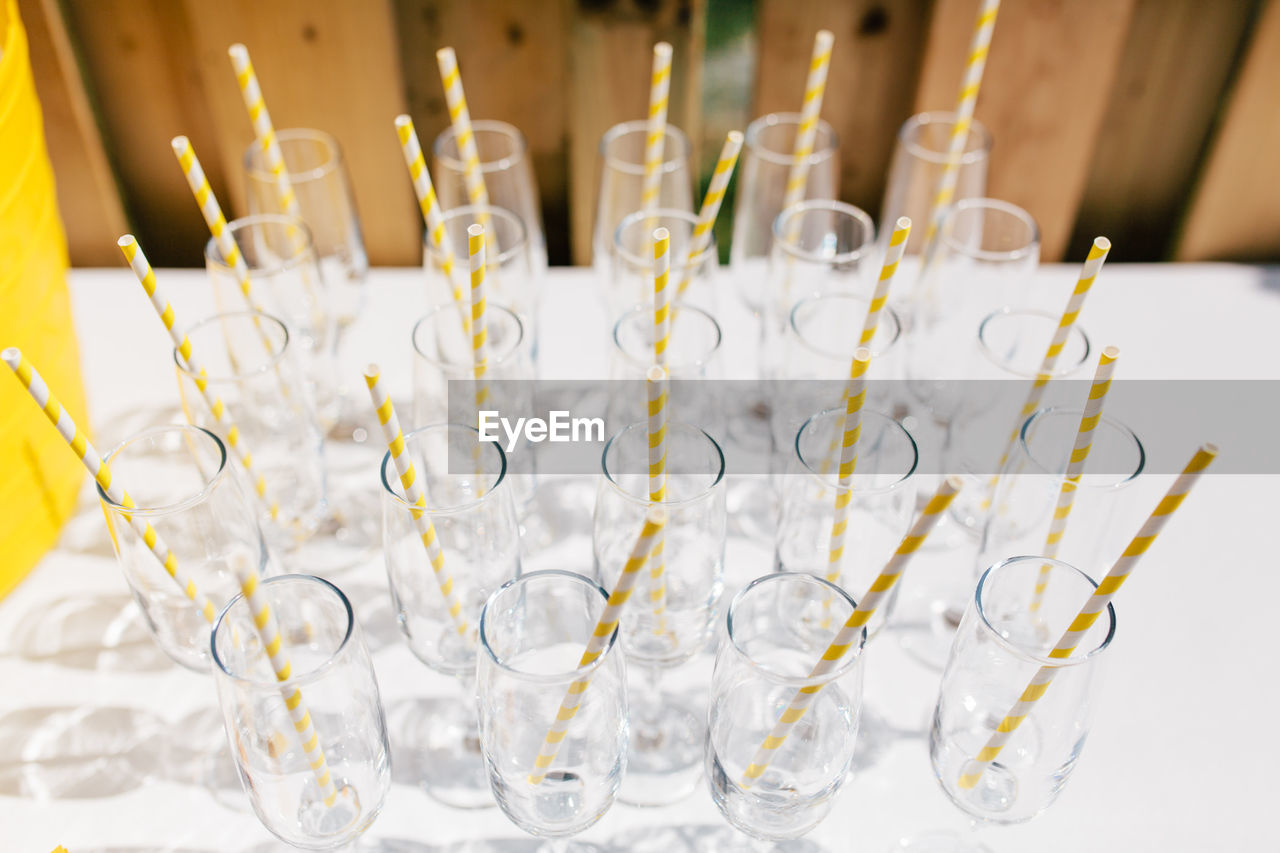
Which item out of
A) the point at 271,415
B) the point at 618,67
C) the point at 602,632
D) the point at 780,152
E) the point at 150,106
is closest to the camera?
the point at 602,632

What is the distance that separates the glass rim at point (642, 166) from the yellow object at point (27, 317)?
594 mm

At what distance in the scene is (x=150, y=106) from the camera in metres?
1.67

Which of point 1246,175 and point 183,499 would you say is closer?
point 183,499

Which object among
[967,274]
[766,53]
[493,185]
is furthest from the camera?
[766,53]

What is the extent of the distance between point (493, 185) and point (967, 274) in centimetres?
54

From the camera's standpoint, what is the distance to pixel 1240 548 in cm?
111

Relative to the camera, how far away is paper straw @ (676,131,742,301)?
1.02 meters

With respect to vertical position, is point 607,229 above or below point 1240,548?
above

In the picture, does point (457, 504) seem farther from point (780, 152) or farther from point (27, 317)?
point (780, 152)

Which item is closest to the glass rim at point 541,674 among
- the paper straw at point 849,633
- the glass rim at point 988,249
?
the paper straw at point 849,633

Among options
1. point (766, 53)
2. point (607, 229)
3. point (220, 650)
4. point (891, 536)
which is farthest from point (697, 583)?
point (766, 53)

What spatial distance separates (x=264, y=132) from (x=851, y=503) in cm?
71

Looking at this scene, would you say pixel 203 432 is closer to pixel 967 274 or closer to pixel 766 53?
pixel 967 274

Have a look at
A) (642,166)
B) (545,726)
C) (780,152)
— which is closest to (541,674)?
(545,726)
